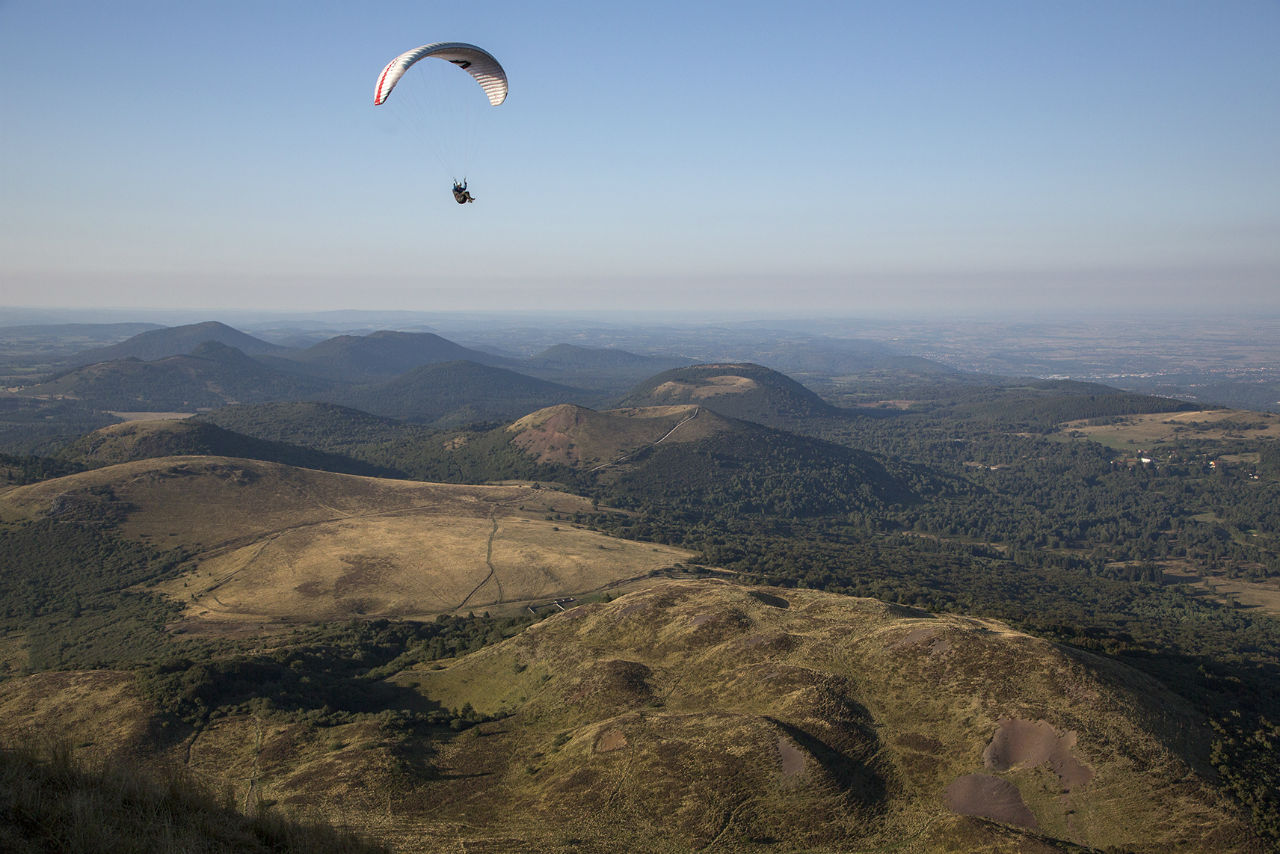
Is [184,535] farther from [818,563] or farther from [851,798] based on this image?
[851,798]

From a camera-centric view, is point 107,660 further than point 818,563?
No

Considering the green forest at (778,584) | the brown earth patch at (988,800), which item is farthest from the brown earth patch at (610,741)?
the brown earth patch at (988,800)

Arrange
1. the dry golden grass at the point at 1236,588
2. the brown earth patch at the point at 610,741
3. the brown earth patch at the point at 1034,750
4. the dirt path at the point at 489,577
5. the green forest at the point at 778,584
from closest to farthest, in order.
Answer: the brown earth patch at the point at 1034,750, the brown earth patch at the point at 610,741, the green forest at the point at 778,584, the dirt path at the point at 489,577, the dry golden grass at the point at 1236,588

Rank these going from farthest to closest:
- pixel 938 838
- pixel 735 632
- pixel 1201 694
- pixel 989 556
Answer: pixel 989 556 → pixel 735 632 → pixel 1201 694 → pixel 938 838

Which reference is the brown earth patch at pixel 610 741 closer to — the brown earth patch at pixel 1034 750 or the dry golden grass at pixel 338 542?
the brown earth patch at pixel 1034 750

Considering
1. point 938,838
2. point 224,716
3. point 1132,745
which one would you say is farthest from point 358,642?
point 1132,745

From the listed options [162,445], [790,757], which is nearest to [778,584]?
[790,757]

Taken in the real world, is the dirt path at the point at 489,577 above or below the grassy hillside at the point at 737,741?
below
